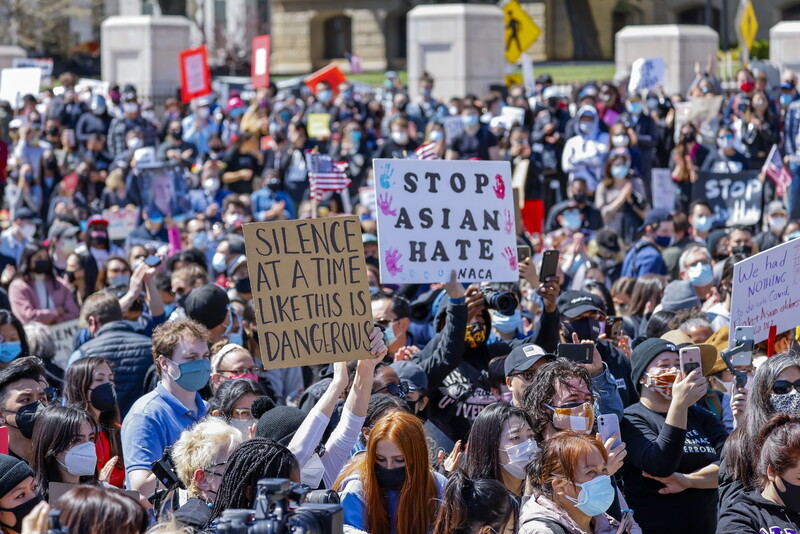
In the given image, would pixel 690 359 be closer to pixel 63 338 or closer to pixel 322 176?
pixel 63 338

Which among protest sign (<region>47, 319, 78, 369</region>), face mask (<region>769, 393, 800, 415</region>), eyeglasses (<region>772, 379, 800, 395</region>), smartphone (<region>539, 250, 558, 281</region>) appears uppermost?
smartphone (<region>539, 250, 558, 281</region>)

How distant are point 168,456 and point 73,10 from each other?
47267mm

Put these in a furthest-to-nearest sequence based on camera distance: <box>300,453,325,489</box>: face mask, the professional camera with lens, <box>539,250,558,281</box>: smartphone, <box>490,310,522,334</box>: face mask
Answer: <box>490,310,522,334</box>: face mask, <box>539,250,558,281</box>: smartphone, <box>300,453,325,489</box>: face mask, the professional camera with lens

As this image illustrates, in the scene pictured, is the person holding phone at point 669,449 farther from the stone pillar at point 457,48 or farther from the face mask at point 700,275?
the stone pillar at point 457,48

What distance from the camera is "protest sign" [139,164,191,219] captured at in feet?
49.7

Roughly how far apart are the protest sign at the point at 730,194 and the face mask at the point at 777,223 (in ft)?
3.88

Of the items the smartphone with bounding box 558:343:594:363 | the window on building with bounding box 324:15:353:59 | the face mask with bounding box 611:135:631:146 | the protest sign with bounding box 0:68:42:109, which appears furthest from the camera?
the window on building with bounding box 324:15:353:59

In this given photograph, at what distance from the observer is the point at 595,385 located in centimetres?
650

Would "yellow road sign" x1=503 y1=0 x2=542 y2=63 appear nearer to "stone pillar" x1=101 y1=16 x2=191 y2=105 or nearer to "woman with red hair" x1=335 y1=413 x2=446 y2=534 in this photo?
"stone pillar" x1=101 y1=16 x2=191 y2=105

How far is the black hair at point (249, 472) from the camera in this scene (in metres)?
4.66

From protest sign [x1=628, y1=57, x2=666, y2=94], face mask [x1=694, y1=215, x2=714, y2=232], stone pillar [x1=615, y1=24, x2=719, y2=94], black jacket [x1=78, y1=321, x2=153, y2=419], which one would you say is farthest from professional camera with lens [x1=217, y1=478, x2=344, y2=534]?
stone pillar [x1=615, y1=24, x2=719, y2=94]

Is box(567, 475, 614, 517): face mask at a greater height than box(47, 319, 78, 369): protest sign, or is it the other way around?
box(567, 475, 614, 517): face mask

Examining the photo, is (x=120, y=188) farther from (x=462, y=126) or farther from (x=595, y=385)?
(x=595, y=385)

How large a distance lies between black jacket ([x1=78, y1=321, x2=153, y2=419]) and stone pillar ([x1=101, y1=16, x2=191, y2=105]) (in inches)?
774
